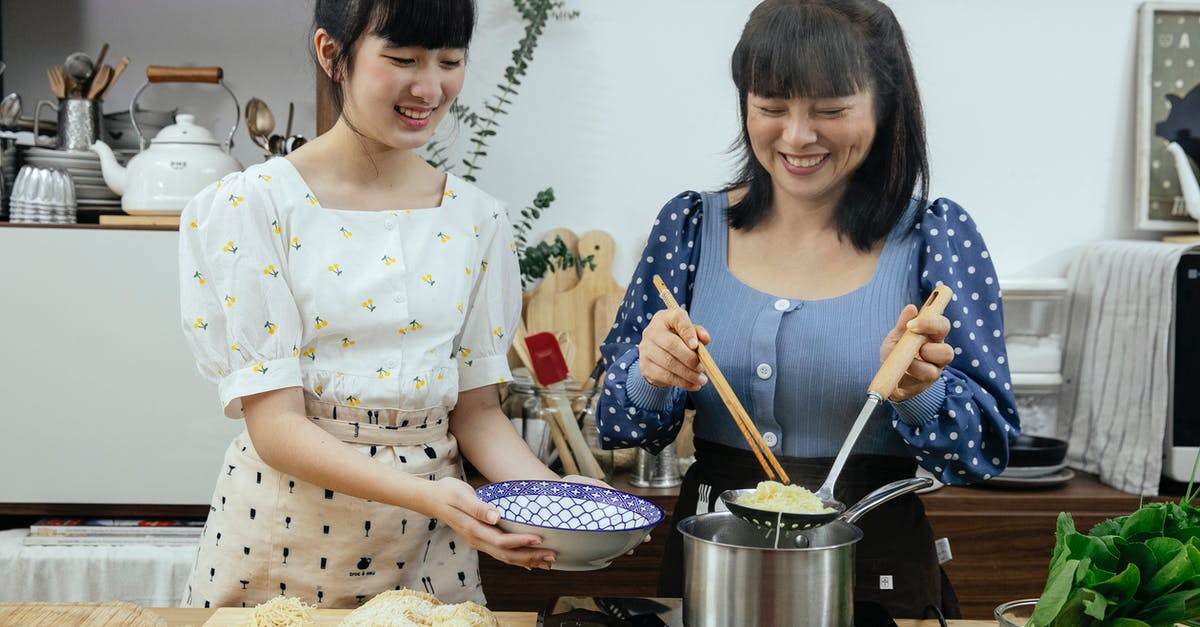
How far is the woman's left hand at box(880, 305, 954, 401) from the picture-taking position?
3.50ft

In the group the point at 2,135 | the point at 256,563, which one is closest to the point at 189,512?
the point at 2,135

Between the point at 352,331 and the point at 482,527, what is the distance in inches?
12.0

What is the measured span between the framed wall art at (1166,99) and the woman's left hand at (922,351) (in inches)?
62.5

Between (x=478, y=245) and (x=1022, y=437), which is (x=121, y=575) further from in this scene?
(x=1022, y=437)

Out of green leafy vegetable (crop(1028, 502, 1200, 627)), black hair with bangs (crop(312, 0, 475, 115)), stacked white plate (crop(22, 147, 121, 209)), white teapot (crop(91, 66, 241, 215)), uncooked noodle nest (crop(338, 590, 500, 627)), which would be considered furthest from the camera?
stacked white plate (crop(22, 147, 121, 209))

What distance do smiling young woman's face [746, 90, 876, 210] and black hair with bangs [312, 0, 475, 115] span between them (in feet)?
1.14

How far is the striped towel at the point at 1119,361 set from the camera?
2.15 m

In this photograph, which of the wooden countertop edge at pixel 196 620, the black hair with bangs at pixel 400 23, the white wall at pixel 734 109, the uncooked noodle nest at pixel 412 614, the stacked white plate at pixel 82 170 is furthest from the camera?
the white wall at pixel 734 109

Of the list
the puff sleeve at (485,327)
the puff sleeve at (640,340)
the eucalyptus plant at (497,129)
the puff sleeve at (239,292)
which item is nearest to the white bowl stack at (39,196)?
the eucalyptus plant at (497,129)

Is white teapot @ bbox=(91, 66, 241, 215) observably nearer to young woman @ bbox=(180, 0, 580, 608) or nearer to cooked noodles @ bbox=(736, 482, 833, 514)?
young woman @ bbox=(180, 0, 580, 608)

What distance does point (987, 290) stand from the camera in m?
1.29

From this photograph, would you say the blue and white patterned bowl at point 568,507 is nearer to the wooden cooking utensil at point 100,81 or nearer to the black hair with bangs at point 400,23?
the black hair with bangs at point 400,23

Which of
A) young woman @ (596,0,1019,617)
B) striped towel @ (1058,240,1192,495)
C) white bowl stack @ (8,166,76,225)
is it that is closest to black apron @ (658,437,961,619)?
young woman @ (596,0,1019,617)

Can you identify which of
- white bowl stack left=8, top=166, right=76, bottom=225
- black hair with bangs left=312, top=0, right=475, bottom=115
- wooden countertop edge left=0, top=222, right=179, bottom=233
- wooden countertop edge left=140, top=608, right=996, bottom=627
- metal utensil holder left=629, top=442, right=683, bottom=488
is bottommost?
metal utensil holder left=629, top=442, right=683, bottom=488
